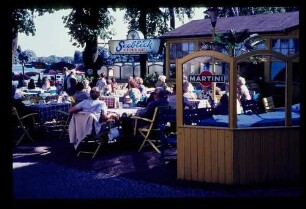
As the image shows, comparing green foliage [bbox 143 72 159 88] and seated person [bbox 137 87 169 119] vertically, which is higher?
green foliage [bbox 143 72 159 88]

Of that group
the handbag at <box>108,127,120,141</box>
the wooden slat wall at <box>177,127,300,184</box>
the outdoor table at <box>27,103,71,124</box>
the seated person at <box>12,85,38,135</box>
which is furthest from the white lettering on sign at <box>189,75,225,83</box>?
the outdoor table at <box>27,103,71,124</box>

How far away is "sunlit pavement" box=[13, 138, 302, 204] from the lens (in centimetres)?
591

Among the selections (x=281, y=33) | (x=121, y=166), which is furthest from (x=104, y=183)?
(x=281, y=33)

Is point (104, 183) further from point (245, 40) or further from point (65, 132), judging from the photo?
point (245, 40)

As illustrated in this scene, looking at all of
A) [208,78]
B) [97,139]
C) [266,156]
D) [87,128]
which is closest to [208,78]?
[208,78]

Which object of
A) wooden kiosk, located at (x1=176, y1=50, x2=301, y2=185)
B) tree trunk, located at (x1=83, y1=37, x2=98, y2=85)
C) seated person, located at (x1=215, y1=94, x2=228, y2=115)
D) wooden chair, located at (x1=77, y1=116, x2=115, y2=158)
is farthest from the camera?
tree trunk, located at (x1=83, y1=37, x2=98, y2=85)

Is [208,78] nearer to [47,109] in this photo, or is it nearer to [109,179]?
[109,179]

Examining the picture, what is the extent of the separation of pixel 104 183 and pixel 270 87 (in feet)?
40.2

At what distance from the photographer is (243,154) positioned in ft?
20.5

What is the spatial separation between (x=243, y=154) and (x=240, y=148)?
10 cm

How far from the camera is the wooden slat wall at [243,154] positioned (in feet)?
20.5

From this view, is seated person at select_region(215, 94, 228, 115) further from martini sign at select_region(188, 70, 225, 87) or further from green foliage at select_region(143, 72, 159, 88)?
green foliage at select_region(143, 72, 159, 88)

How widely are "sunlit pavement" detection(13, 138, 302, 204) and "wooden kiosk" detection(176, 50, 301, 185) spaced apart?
0.68ft

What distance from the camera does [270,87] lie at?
57.6 feet
